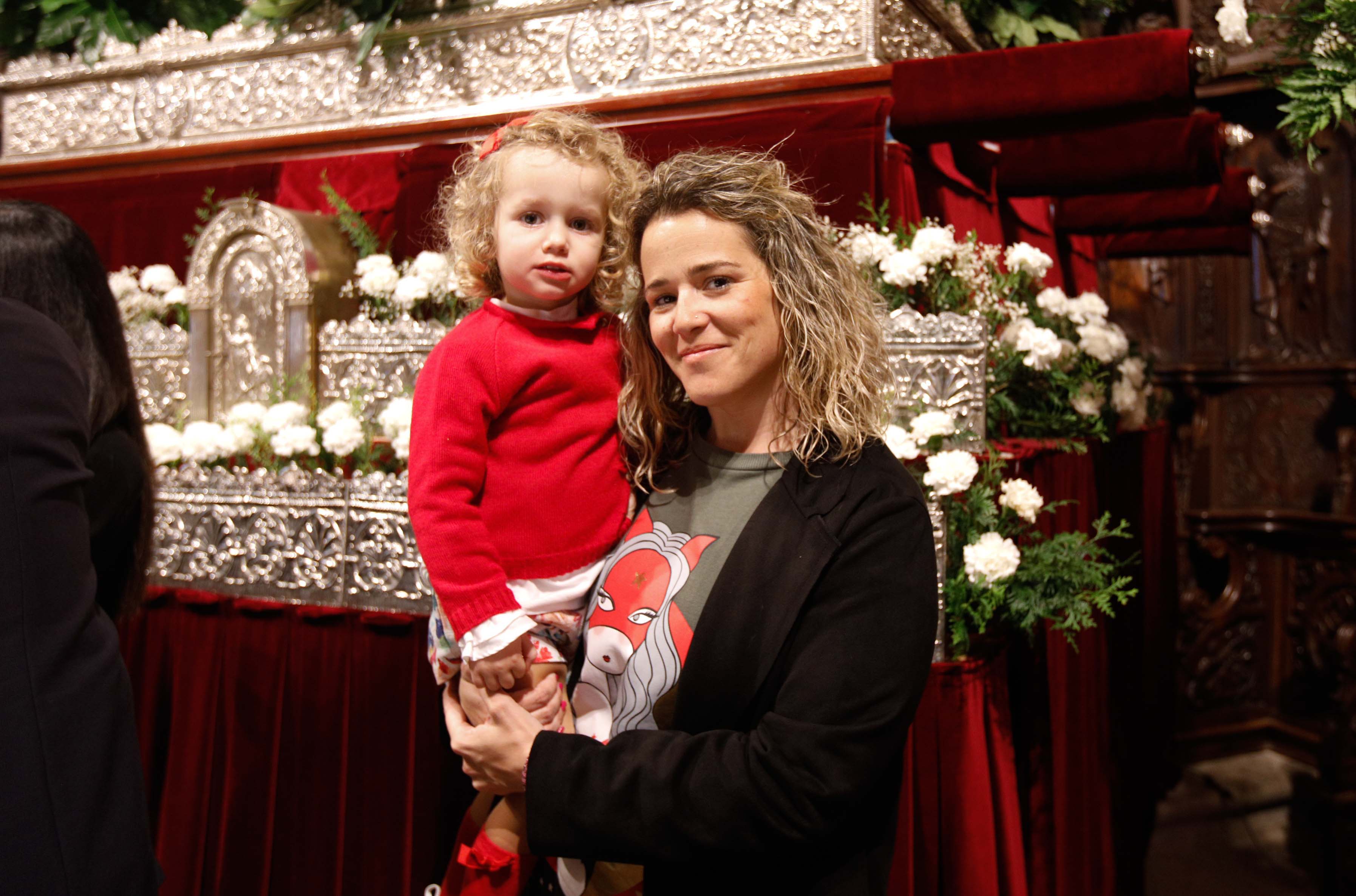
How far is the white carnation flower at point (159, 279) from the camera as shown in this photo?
157 inches

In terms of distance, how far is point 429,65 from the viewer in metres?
4.13

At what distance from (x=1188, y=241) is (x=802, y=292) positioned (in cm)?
408

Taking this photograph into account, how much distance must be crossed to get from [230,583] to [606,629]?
1855mm

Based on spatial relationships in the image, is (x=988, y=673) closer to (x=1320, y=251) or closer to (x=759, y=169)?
(x=759, y=169)

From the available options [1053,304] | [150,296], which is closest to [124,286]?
[150,296]

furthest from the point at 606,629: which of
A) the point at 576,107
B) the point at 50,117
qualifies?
the point at 50,117

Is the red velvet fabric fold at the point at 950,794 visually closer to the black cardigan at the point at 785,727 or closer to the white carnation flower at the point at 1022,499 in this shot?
the white carnation flower at the point at 1022,499

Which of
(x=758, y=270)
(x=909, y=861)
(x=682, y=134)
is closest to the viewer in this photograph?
(x=758, y=270)

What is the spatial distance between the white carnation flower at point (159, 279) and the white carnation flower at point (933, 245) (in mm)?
2946

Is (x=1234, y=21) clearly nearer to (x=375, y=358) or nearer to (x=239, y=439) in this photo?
(x=375, y=358)

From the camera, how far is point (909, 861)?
2289mm

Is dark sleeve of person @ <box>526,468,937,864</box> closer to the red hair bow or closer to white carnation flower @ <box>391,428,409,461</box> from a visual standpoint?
the red hair bow

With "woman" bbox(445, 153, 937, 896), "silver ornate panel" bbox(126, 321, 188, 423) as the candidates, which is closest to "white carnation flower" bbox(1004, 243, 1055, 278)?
"woman" bbox(445, 153, 937, 896)

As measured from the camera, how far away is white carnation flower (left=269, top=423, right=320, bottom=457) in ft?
9.79
